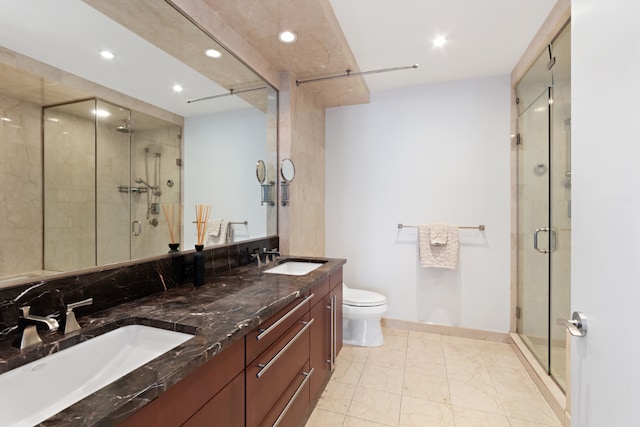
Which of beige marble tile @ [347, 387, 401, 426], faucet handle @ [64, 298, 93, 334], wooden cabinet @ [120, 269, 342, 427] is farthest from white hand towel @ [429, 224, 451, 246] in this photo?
faucet handle @ [64, 298, 93, 334]

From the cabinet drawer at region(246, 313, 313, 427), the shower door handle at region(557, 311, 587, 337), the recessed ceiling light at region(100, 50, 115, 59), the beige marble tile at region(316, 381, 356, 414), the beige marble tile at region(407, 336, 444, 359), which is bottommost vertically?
the beige marble tile at region(316, 381, 356, 414)

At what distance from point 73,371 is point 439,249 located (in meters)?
2.72

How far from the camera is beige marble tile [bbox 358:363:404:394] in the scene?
203 centimetres

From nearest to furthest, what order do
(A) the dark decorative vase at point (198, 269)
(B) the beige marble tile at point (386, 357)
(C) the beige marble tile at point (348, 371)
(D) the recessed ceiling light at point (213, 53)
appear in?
(A) the dark decorative vase at point (198, 269) → (D) the recessed ceiling light at point (213, 53) → (C) the beige marble tile at point (348, 371) → (B) the beige marble tile at point (386, 357)

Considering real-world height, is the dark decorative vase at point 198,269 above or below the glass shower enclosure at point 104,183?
below

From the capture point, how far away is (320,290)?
179cm

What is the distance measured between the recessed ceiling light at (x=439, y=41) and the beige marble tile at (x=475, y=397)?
255cm

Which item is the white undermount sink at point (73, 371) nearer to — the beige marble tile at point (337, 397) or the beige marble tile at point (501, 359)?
the beige marble tile at point (337, 397)

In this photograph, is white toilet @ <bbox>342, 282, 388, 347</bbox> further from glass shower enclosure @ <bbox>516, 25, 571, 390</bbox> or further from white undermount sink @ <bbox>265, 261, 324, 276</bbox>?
glass shower enclosure @ <bbox>516, 25, 571, 390</bbox>

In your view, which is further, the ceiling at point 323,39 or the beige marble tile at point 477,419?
the beige marble tile at point 477,419

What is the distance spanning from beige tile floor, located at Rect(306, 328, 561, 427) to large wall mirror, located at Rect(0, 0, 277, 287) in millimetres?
1316

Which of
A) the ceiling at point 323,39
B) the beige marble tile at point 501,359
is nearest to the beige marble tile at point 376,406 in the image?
the beige marble tile at point 501,359

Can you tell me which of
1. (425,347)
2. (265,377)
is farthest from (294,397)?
(425,347)

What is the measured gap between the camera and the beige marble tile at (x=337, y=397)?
1.83 metres
